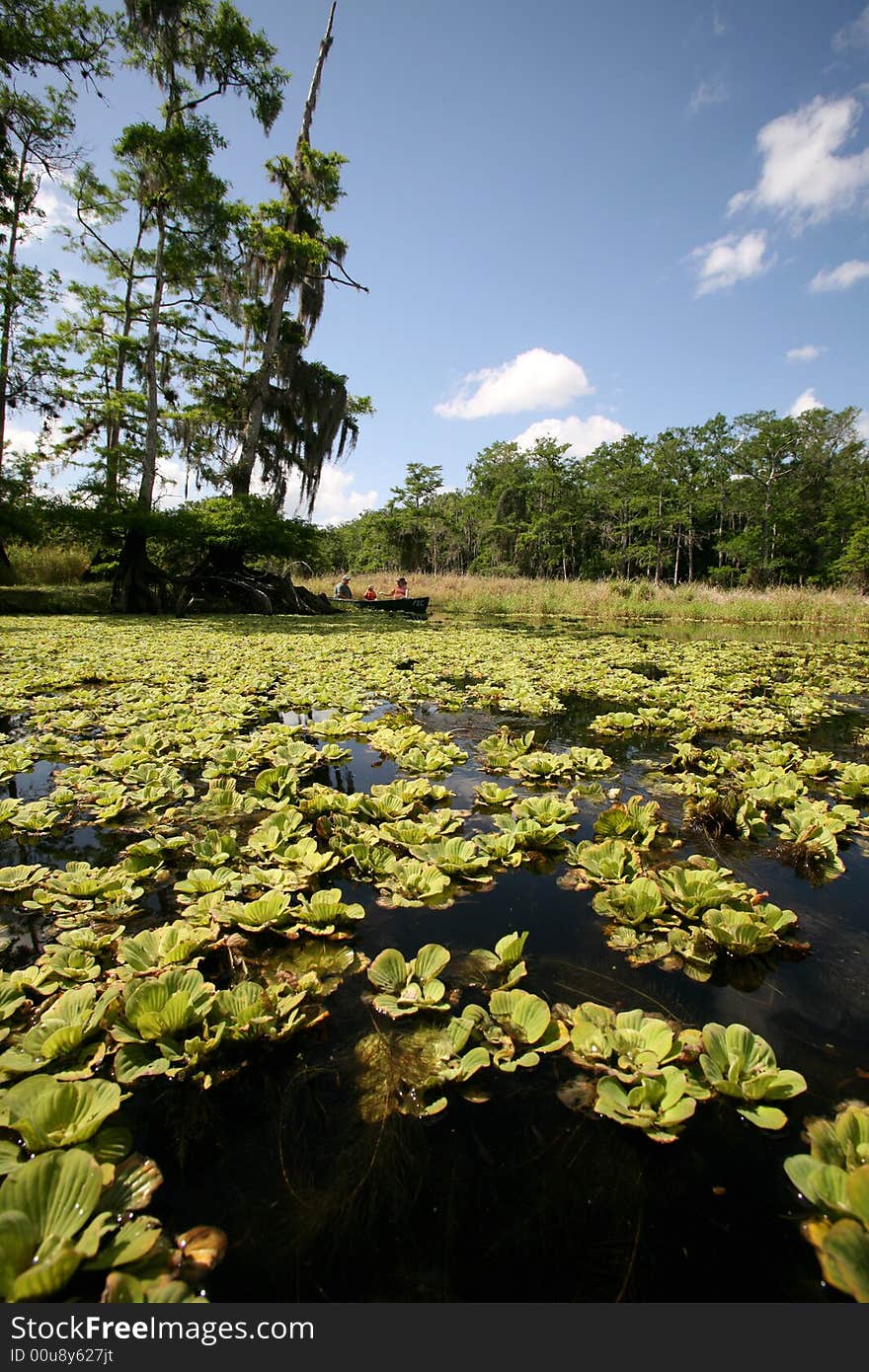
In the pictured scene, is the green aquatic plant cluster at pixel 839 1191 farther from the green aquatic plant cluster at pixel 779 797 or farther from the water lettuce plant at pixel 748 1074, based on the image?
the green aquatic plant cluster at pixel 779 797

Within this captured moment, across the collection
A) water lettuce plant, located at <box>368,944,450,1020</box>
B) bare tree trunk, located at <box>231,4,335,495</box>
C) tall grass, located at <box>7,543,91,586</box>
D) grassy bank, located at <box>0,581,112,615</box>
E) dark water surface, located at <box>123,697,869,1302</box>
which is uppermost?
bare tree trunk, located at <box>231,4,335,495</box>

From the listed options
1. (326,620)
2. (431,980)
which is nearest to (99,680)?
(431,980)

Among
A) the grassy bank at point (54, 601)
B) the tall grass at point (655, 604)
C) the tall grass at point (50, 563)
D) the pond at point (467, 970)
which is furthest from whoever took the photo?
the tall grass at point (50, 563)

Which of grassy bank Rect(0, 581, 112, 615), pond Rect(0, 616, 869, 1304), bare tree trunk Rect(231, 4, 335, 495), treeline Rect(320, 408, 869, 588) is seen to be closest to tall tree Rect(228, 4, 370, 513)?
bare tree trunk Rect(231, 4, 335, 495)

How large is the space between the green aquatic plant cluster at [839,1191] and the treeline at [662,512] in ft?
121

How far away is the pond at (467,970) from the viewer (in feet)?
2.56

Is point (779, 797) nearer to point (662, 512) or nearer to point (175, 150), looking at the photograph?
point (175, 150)

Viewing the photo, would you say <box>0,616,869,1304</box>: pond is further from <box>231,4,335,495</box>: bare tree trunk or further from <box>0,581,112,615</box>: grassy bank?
<box>231,4,335,495</box>: bare tree trunk

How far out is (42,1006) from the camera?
3.93ft

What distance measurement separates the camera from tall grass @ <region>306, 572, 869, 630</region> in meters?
14.6

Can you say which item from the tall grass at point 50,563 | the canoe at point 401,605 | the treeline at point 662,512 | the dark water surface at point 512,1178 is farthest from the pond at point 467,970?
the treeline at point 662,512

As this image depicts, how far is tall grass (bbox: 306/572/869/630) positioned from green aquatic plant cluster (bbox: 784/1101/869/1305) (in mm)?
13660
